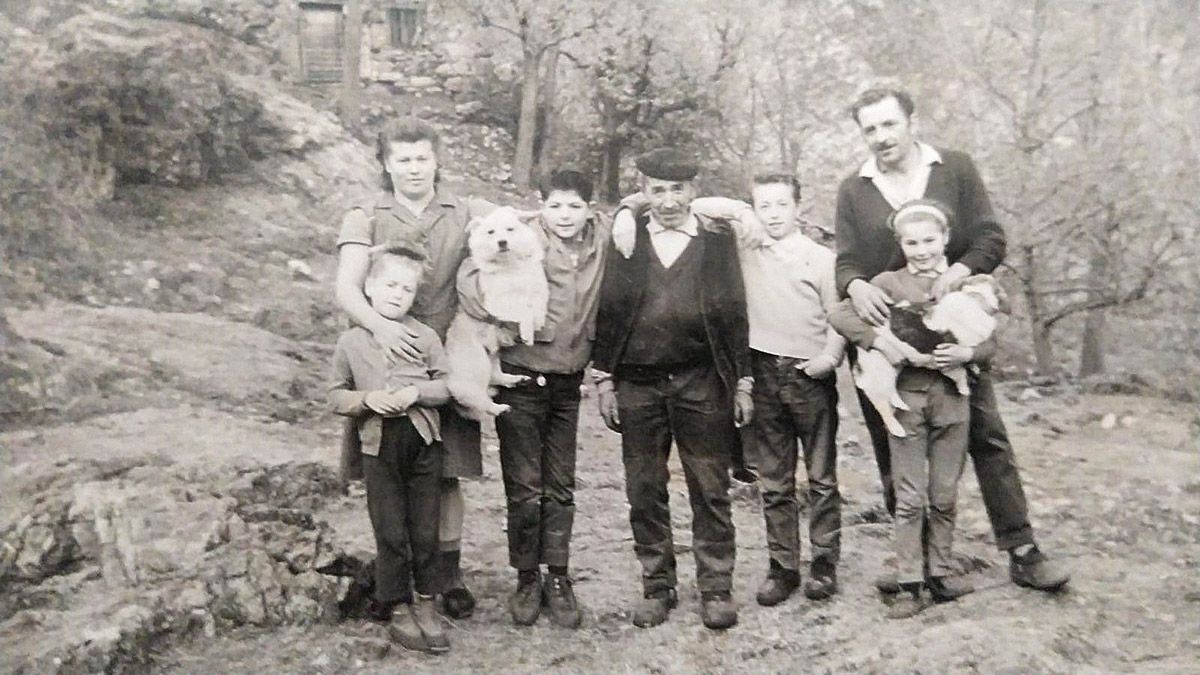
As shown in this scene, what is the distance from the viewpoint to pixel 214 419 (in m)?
2.70

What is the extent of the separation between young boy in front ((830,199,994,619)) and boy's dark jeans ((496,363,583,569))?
745 millimetres

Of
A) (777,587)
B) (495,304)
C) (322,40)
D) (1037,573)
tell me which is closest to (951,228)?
(1037,573)

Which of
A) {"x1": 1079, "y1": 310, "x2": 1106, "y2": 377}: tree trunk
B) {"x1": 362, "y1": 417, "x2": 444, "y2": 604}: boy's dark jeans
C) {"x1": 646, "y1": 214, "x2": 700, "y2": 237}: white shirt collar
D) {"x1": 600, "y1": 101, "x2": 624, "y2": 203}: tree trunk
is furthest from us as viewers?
{"x1": 1079, "y1": 310, "x2": 1106, "y2": 377}: tree trunk

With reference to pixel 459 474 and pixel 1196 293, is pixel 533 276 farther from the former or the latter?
pixel 1196 293

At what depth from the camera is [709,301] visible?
2.41 metres

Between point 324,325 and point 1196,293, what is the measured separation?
9.01ft

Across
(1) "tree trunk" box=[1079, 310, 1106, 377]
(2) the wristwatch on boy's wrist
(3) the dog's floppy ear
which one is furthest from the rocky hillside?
(1) "tree trunk" box=[1079, 310, 1106, 377]

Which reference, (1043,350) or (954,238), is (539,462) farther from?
(1043,350)

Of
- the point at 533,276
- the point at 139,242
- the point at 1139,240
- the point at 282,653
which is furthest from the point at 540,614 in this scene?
the point at 1139,240

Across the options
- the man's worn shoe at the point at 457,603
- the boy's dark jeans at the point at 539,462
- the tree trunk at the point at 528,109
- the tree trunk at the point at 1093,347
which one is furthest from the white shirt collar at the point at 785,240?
the tree trunk at the point at 1093,347

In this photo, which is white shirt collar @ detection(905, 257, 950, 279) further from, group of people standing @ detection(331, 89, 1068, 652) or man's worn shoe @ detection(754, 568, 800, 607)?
man's worn shoe @ detection(754, 568, 800, 607)

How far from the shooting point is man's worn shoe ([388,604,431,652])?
2.38 metres

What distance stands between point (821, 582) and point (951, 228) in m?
0.97

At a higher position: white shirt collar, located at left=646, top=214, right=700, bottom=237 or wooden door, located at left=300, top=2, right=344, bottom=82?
wooden door, located at left=300, top=2, right=344, bottom=82
